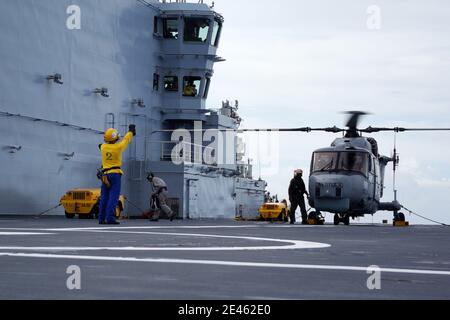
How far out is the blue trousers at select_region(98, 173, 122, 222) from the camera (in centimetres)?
1845

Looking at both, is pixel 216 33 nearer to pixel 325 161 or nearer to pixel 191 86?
pixel 191 86

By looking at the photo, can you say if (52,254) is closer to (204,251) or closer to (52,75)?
(204,251)

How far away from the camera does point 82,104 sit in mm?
38000

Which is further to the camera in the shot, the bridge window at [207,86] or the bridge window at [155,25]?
the bridge window at [207,86]

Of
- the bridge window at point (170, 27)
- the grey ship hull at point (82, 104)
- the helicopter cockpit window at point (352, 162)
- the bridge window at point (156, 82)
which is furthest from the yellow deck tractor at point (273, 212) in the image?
the helicopter cockpit window at point (352, 162)

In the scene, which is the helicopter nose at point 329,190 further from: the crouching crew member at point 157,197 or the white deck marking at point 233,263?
the white deck marking at point 233,263

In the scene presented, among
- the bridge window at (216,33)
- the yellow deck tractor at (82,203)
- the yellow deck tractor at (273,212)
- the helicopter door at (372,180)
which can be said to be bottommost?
the yellow deck tractor at (273,212)

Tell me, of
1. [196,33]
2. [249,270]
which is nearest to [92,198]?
[196,33]

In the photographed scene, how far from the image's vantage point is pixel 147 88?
44.6m

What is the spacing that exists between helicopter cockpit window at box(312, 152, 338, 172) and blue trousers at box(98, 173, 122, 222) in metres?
13.6

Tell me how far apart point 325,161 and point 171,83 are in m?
16.7

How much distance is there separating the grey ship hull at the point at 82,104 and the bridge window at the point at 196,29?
2.10ft

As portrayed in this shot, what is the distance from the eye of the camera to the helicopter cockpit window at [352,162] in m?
31.6

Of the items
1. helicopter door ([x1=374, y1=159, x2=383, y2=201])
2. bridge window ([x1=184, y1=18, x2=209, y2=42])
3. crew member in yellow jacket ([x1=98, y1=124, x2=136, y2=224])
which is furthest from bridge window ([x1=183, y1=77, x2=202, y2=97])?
crew member in yellow jacket ([x1=98, y1=124, x2=136, y2=224])
